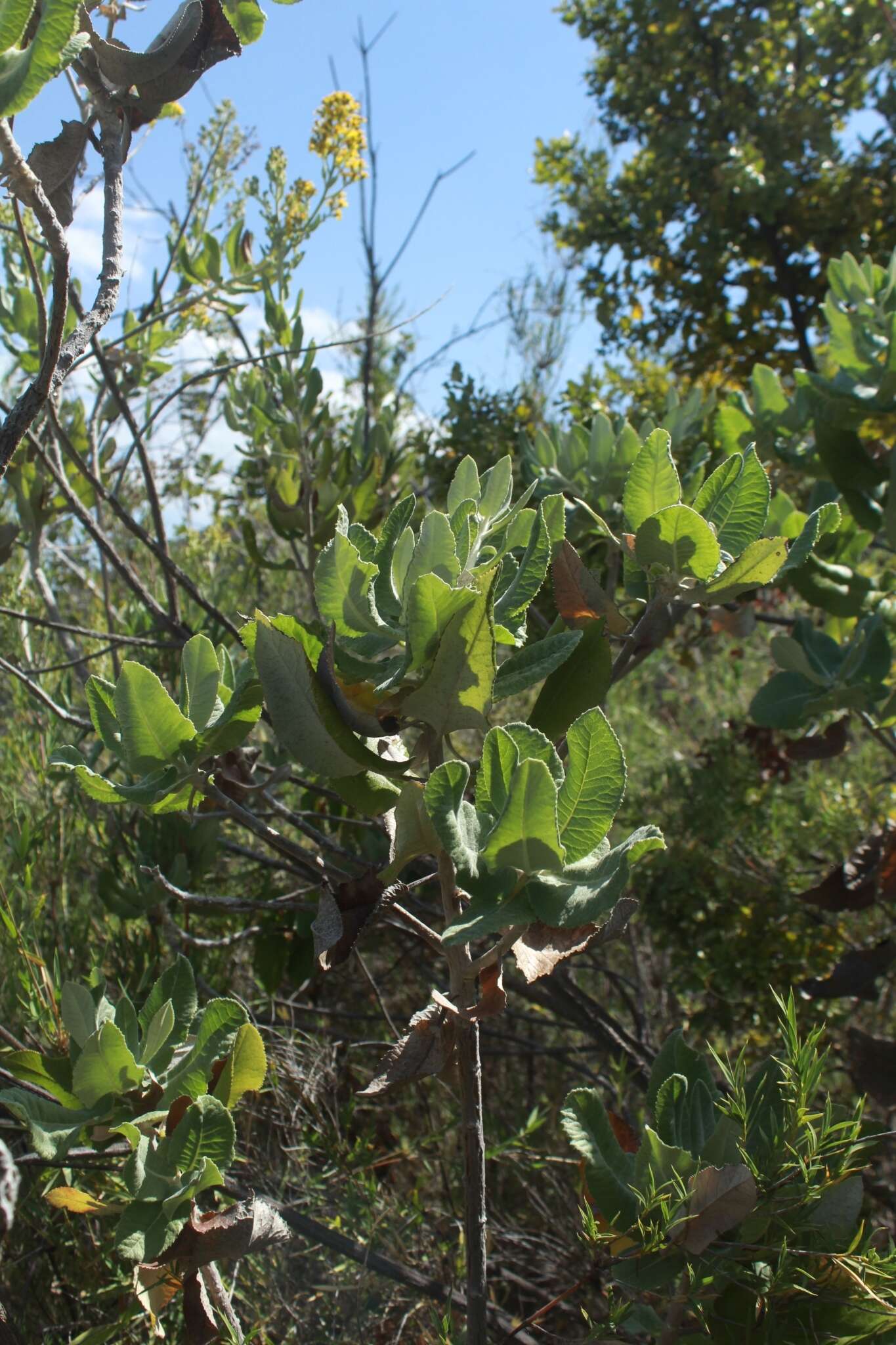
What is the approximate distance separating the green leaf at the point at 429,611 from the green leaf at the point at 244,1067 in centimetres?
41

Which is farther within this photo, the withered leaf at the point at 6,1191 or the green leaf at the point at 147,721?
the green leaf at the point at 147,721

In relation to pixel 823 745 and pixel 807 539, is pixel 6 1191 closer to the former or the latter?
pixel 807 539

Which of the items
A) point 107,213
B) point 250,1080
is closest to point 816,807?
point 250,1080

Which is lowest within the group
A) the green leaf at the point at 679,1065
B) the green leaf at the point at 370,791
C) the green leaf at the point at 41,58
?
the green leaf at the point at 679,1065

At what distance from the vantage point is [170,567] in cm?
156

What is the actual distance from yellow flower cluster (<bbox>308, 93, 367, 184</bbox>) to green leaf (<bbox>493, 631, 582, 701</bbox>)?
1.26 metres

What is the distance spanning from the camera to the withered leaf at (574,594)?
999 millimetres

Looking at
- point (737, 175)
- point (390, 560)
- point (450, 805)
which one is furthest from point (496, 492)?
point (737, 175)

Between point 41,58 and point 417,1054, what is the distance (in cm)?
79

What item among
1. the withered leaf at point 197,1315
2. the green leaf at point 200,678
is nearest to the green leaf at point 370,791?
the green leaf at point 200,678

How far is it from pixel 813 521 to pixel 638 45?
4351 millimetres

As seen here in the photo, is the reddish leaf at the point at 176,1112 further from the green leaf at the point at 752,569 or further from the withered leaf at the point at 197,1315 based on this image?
the green leaf at the point at 752,569

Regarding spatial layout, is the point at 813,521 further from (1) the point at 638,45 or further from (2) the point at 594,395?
(1) the point at 638,45

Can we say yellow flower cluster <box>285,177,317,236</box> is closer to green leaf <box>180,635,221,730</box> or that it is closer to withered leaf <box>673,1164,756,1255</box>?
green leaf <box>180,635,221,730</box>
